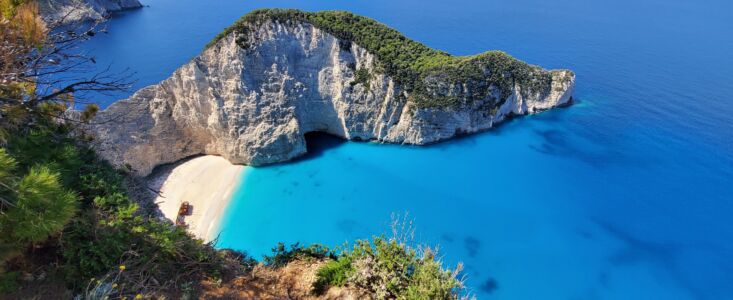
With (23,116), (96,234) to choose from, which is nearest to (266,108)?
(96,234)

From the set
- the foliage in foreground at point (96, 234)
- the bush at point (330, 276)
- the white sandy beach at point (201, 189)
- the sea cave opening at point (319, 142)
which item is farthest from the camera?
the sea cave opening at point (319, 142)

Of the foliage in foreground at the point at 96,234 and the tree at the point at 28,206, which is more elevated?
the tree at the point at 28,206

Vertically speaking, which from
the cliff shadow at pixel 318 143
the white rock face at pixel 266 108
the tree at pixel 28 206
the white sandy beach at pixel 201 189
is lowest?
the white sandy beach at pixel 201 189

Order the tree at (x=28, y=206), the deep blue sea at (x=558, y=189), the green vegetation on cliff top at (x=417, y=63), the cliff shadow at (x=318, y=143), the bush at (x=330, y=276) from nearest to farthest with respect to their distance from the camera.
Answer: the tree at (x=28, y=206) → the bush at (x=330, y=276) → the deep blue sea at (x=558, y=189) → the green vegetation on cliff top at (x=417, y=63) → the cliff shadow at (x=318, y=143)

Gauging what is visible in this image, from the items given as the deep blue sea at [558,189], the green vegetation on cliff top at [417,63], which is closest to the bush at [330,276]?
the deep blue sea at [558,189]

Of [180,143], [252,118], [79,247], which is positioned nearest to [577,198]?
[252,118]

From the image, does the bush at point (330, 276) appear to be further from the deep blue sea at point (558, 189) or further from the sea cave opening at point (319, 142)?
the sea cave opening at point (319, 142)

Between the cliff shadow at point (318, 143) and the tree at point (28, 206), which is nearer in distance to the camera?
the tree at point (28, 206)

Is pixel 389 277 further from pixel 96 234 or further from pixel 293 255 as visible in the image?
pixel 96 234
